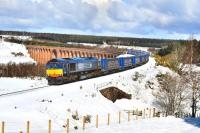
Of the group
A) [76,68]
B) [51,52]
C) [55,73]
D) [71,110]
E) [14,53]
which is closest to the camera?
[71,110]

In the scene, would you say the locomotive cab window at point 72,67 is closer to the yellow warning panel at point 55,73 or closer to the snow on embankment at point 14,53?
the yellow warning panel at point 55,73

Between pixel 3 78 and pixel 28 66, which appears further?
pixel 28 66

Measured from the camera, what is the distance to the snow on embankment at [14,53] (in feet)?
490

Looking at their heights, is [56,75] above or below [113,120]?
above

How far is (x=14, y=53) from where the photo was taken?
158875mm

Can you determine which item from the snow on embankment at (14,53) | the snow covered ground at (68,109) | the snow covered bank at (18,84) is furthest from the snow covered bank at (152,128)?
the snow on embankment at (14,53)

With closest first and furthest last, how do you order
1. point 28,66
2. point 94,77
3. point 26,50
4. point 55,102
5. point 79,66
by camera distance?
point 55,102
point 79,66
point 94,77
point 28,66
point 26,50

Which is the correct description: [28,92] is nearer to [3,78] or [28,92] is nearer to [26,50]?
[3,78]

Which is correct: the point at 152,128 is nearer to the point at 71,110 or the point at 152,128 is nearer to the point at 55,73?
the point at 71,110

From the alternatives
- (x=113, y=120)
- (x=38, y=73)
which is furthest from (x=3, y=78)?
(x=113, y=120)

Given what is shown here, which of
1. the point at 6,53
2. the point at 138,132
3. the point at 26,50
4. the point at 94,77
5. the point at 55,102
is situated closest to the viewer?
the point at 138,132

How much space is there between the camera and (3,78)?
61875 mm

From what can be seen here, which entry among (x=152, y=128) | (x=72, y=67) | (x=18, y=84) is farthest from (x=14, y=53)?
(x=152, y=128)

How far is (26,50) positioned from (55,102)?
454ft
